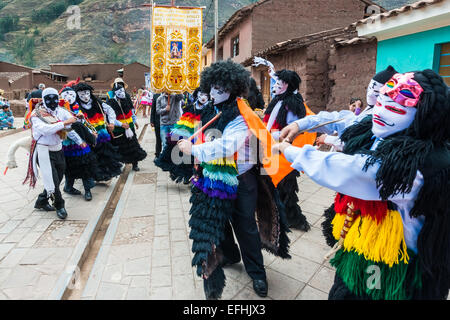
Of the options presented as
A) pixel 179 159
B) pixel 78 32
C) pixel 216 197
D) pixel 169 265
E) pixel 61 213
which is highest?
pixel 78 32

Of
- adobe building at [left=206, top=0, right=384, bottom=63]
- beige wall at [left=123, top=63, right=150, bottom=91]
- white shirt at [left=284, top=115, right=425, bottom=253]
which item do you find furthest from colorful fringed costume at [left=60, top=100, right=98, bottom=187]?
beige wall at [left=123, top=63, right=150, bottom=91]

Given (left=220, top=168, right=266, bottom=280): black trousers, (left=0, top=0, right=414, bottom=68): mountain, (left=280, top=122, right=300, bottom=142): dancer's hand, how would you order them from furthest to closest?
(left=0, top=0, right=414, bottom=68): mountain, (left=220, top=168, right=266, bottom=280): black trousers, (left=280, top=122, right=300, bottom=142): dancer's hand

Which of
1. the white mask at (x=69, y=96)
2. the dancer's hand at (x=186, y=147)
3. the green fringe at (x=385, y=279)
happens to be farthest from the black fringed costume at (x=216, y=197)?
the white mask at (x=69, y=96)

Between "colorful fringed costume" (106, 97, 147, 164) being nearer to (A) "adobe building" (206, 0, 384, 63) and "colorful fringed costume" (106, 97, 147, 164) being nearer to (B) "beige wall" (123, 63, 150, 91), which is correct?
(A) "adobe building" (206, 0, 384, 63)

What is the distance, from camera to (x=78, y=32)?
74812 mm

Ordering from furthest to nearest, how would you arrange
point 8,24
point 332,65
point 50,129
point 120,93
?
point 8,24
point 332,65
point 120,93
point 50,129

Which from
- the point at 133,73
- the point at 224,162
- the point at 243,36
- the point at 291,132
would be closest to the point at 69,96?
the point at 224,162

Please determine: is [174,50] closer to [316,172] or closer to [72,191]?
[72,191]

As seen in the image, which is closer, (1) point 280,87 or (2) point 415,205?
(2) point 415,205

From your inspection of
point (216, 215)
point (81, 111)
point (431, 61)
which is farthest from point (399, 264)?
point (431, 61)

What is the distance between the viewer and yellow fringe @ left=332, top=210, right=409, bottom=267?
1.63 m

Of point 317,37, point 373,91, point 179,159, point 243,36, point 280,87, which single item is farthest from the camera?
point 243,36

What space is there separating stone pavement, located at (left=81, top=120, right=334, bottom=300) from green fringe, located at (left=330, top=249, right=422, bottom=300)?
3.80 feet

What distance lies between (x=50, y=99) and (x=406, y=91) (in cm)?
439
